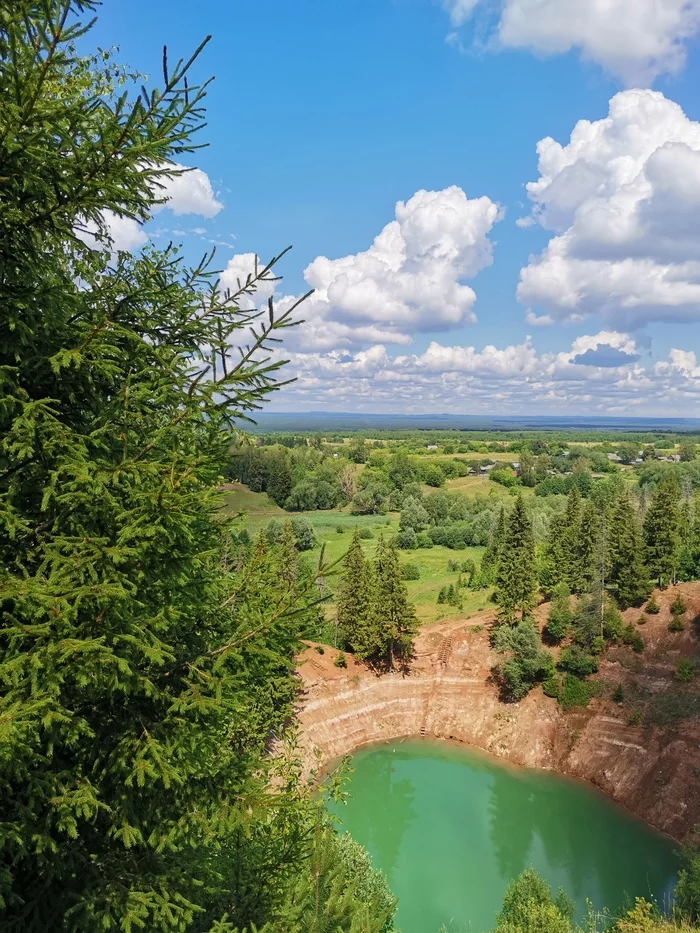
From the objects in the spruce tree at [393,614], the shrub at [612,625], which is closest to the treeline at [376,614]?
the spruce tree at [393,614]

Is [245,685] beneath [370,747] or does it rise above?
above

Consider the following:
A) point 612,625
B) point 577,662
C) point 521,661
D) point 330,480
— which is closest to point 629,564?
point 612,625

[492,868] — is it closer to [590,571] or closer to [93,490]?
[590,571]

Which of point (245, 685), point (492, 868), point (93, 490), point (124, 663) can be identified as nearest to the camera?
point (124, 663)

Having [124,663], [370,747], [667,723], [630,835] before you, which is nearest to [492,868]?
[630,835]

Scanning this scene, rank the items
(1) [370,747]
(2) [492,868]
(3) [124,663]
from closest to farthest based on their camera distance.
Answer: (3) [124,663]
(2) [492,868]
(1) [370,747]

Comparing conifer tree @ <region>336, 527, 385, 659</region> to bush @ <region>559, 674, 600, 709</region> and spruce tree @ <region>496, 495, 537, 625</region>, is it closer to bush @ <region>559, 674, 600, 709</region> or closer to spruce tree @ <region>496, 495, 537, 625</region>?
spruce tree @ <region>496, 495, 537, 625</region>

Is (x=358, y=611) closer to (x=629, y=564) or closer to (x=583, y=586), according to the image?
(x=583, y=586)
